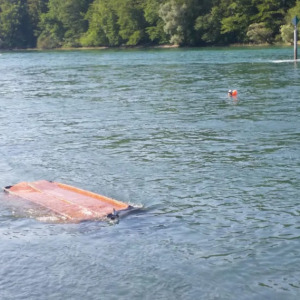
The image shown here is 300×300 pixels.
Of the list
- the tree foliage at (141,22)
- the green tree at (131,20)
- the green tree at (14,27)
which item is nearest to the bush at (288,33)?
the tree foliage at (141,22)

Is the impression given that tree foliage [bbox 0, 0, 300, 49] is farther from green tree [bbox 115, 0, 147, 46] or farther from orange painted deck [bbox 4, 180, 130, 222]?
orange painted deck [bbox 4, 180, 130, 222]

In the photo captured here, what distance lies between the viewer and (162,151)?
705 inches

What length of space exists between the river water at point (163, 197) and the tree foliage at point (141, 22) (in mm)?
58532

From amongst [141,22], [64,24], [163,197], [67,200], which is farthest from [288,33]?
[67,200]

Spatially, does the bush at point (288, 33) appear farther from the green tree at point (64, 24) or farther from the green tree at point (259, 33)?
the green tree at point (64, 24)

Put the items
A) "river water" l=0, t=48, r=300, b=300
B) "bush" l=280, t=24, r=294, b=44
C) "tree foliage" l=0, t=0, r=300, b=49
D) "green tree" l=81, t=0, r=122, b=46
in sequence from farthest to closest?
"green tree" l=81, t=0, r=122, b=46 → "tree foliage" l=0, t=0, r=300, b=49 → "bush" l=280, t=24, r=294, b=44 → "river water" l=0, t=48, r=300, b=300

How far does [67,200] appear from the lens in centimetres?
1266

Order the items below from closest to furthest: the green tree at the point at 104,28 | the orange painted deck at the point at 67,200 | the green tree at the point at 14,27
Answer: the orange painted deck at the point at 67,200 < the green tree at the point at 104,28 < the green tree at the point at 14,27

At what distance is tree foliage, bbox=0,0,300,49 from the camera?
301ft

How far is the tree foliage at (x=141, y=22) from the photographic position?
9181 cm

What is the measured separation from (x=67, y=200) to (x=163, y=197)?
6.63 ft

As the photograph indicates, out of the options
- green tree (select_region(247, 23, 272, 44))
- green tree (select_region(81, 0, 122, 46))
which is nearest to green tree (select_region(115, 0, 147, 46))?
green tree (select_region(81, 0, 122, 46))

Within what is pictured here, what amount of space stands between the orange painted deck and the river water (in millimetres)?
309

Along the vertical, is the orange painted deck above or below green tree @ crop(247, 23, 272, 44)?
below
